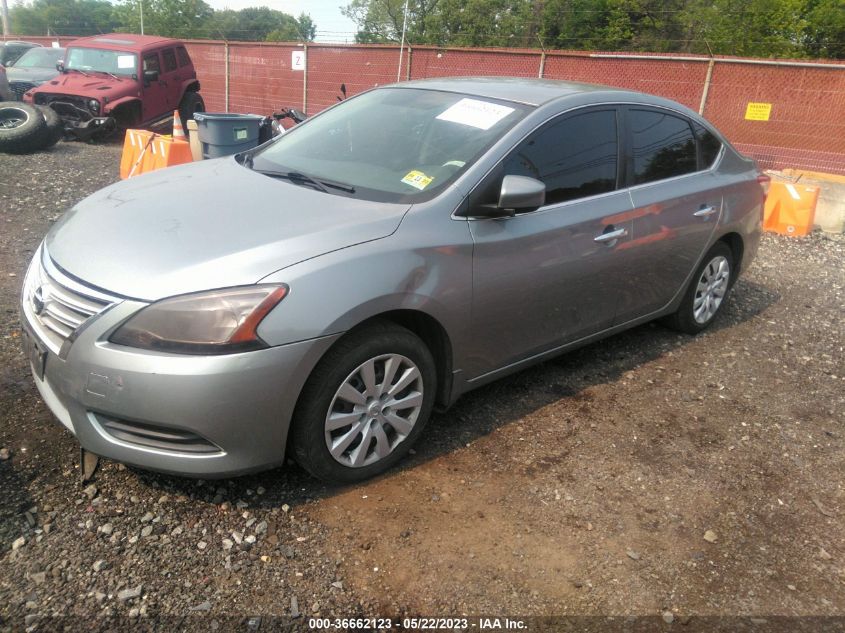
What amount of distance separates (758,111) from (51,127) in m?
12.4

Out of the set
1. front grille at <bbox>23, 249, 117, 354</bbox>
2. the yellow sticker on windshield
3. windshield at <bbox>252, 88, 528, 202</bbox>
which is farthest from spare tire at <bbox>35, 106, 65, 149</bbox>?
the yellow sticker on windshield

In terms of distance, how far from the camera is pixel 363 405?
116 inches

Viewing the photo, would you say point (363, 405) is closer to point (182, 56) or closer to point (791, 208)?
point (791, 208)

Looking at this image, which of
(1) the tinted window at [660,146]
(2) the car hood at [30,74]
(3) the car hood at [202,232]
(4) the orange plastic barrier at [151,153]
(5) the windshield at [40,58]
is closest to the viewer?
(3) the car hood at [202,232]

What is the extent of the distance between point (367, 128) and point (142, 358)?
1.93 m

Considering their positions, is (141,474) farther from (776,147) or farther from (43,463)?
(776,147)

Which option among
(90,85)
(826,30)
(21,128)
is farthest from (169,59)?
(826,30)

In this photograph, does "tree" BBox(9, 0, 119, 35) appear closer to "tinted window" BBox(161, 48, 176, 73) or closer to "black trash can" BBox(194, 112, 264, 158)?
"tinted window" BBox(161, 48, 176, 73)

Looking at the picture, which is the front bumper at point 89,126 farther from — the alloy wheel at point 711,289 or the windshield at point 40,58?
the alloy wheel at point 711,289

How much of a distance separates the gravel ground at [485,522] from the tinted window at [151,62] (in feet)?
35.1

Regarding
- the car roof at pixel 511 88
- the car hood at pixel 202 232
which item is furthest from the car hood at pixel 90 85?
the car hood at pixel 202 232

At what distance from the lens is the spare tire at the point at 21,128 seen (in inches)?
408

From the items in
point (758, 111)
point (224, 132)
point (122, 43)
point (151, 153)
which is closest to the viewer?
point (224, 132)

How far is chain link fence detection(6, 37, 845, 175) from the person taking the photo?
12672 mm
